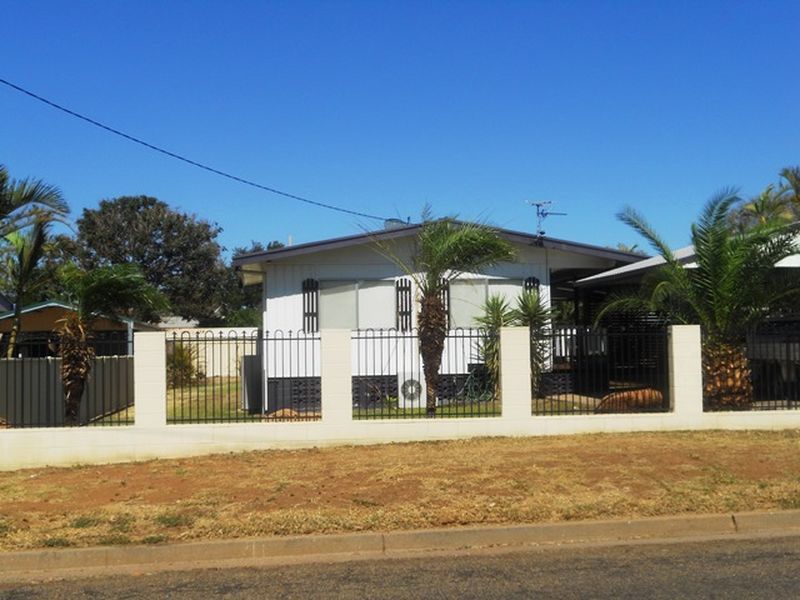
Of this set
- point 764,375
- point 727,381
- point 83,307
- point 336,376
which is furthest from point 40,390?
point 764,375

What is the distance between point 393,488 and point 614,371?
6793 millimetres

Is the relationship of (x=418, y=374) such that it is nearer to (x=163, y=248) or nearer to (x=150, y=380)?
(x=150, y=380)

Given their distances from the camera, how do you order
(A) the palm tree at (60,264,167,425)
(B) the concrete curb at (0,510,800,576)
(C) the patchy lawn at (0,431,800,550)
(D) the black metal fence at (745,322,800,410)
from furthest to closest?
(D) the black metal fence at (745,322,800,410)
(A) the palm tree at (60,264,167,425)
(C) the patchy lawn at (0,431,800,550)
(B) the concrete curb at (0,510,800,576)

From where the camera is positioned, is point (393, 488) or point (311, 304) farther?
point (311, 304)

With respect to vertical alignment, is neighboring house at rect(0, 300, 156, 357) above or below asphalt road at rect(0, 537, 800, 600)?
above

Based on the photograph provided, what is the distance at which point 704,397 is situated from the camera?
12.5 m

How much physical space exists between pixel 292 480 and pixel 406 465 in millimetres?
1416

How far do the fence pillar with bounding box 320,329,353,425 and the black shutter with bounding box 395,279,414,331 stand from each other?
5910 mm

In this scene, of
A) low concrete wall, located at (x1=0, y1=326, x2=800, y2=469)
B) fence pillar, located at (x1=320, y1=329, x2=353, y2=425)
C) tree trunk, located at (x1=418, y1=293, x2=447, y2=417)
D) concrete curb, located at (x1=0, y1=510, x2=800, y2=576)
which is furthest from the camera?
tree trunk, located at (x1=418, y1=293, x2=447, y2=417)

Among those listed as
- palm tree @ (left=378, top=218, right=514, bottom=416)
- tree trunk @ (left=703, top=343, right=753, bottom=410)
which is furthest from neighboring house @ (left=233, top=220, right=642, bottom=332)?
tree trunk @ (left=703, top=343, right=753, bottom=410)

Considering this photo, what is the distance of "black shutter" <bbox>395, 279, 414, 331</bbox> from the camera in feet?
56.7

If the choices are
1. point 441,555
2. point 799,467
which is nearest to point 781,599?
point 441,555

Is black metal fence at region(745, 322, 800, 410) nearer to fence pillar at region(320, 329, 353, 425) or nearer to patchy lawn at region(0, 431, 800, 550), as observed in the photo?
patchy lawn at region(0, 431, 800, 550)

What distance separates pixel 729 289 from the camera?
12.5m
